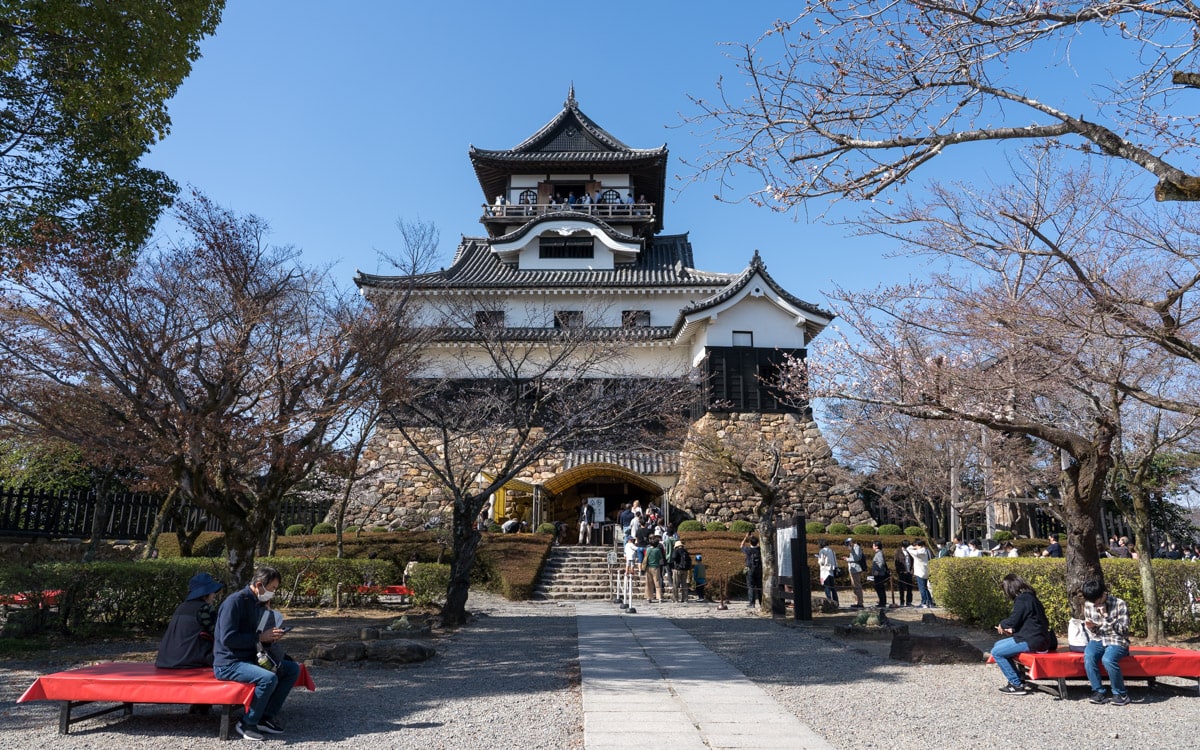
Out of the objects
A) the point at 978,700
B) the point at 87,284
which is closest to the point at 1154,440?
the point at 978,700

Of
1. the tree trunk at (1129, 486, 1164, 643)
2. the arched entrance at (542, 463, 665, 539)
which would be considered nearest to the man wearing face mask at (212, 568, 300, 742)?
the tree trunk at (1129, 486, 1164, 643)

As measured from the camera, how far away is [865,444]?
25500mm

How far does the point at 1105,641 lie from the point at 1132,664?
59 centimetres

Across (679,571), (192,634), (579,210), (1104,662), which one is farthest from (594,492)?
(192,634)

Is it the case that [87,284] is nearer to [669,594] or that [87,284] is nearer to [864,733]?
[864,733]

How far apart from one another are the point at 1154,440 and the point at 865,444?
13405 millimetres

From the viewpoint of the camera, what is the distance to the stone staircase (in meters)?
20.0

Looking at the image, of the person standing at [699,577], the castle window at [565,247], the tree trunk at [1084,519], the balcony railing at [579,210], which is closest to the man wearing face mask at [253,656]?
the tree trunk at [1084,519]

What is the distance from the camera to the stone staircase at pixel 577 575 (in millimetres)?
19953

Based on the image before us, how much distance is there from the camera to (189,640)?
6324 mm

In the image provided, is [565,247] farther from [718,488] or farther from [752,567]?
[752,567]

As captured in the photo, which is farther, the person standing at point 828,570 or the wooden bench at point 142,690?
the person standing at point 828,570

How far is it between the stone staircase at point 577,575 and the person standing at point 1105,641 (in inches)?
514

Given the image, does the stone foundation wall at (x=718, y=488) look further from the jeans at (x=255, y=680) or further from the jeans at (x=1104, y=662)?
the jeans at (x=255, y=680)
